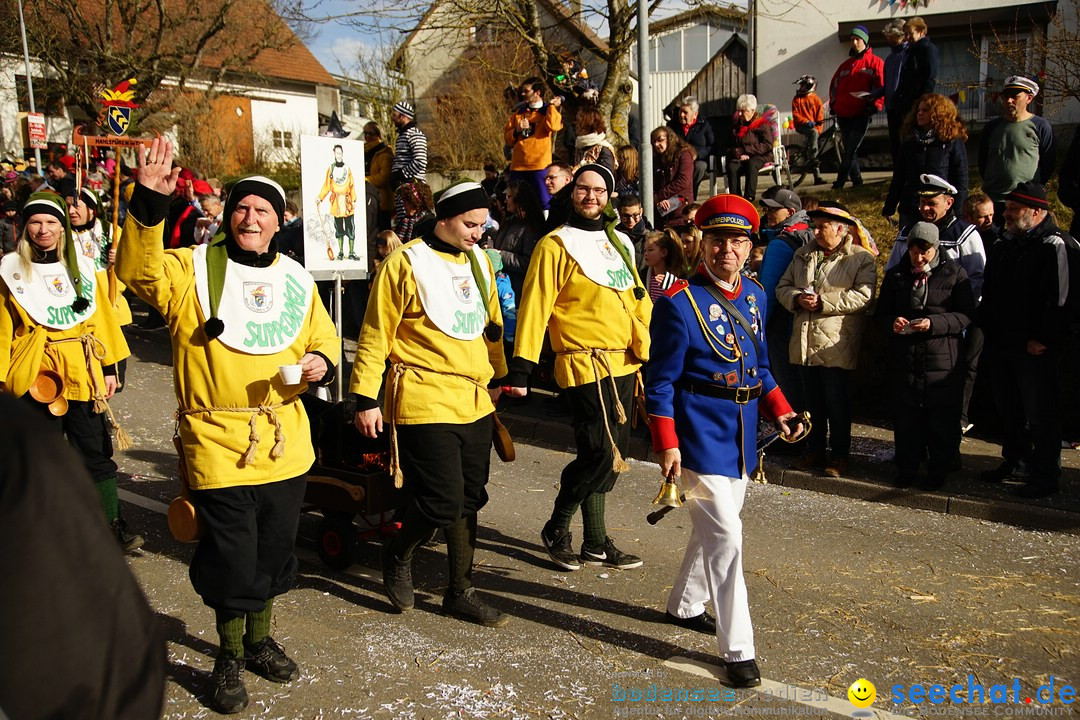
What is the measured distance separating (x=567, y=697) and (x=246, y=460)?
1.65 metres

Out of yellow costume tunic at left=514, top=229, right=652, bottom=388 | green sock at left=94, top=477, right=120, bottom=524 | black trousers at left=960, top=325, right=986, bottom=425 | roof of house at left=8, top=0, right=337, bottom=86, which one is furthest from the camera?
roof of house at left=8, top=0, right=337, bottom=86

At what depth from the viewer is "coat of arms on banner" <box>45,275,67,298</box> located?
218 inches

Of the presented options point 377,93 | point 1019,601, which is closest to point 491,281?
point 1019,601

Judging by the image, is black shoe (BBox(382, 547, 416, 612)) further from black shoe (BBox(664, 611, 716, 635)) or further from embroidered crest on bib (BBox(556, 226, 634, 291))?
embroidered crest on bib (BBox(556, 226, 634, 291))

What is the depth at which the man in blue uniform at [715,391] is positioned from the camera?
421cm

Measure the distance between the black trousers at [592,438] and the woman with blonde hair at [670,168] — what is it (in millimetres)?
5782

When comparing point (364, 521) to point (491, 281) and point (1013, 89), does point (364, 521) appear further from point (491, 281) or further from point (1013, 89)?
point (1013, 89)

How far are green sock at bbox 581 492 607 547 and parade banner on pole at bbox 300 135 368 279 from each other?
438 cm

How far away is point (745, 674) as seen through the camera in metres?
4.06

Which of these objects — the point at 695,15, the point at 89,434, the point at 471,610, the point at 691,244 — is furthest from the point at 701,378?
the point at 695,15

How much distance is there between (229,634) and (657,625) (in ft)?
6.57

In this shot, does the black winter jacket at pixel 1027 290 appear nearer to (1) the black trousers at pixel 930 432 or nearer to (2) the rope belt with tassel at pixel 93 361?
(1) the black trousers at pixel 930 432

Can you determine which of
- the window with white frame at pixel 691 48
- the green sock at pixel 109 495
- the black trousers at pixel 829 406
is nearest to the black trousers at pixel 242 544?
the green sock at pixel 109 495

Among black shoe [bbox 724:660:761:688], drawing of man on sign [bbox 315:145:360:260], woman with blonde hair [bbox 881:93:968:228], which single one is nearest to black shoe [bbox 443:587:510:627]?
black shoe [bbox 724:660:761:688]
